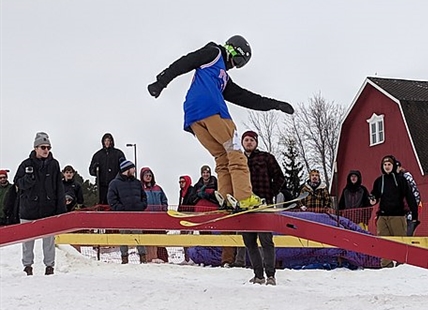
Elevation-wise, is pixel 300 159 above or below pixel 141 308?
above

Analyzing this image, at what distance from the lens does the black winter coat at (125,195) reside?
882cm

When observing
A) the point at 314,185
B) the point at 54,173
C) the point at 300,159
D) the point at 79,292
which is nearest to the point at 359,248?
the point at 79,292

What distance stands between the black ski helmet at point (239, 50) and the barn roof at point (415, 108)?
2025 cm

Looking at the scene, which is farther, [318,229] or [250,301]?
[318,229]

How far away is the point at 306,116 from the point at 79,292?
1907 inches

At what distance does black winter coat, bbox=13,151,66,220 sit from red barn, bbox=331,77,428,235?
771 inches

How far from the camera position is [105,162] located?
10.3 meters

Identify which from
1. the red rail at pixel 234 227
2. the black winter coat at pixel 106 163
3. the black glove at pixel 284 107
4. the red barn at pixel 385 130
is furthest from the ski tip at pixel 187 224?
the red barn at pixel 385 130

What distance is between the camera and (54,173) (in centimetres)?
748

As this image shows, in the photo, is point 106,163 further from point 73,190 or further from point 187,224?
point 187,224

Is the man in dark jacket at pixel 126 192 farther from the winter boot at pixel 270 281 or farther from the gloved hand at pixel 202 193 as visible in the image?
the winter boot at pixel 270 281

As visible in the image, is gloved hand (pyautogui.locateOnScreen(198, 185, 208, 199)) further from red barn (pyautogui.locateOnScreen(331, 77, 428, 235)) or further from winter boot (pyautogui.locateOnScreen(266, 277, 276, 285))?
red barn (pyautogui.locateOnScreen(331, 77, 428, 235))

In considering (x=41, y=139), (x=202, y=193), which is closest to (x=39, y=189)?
(x=41, y=139)

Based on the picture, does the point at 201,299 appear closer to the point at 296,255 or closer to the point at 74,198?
the point at 296,255
